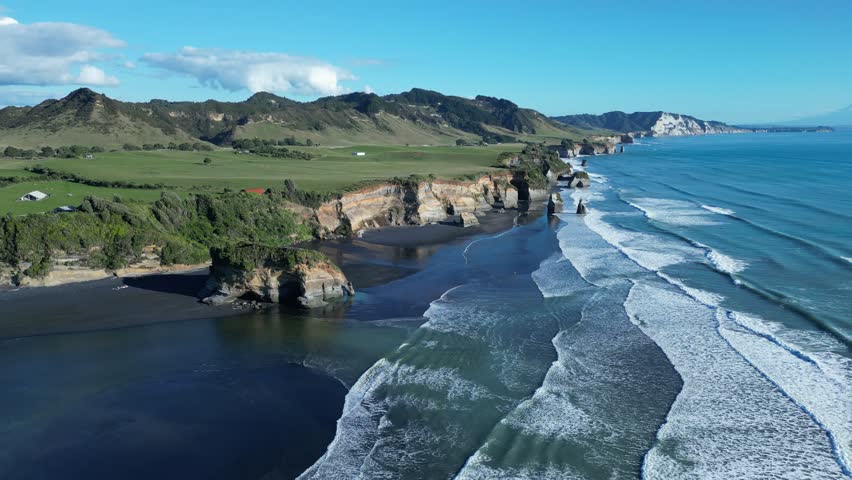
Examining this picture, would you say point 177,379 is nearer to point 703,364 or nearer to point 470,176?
point 703,364

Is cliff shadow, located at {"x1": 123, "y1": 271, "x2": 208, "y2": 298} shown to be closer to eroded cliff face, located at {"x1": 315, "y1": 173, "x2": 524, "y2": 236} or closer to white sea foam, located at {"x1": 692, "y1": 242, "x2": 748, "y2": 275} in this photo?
eroded cliff face, located at {"x1": 315, "y1": 173, "x2": 524, "y2": 236}

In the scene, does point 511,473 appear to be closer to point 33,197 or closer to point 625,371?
point 625,371

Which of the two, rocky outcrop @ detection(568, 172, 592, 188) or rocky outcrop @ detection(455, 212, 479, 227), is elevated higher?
rocky outcrop @ detection(568, 172, 592, 188)

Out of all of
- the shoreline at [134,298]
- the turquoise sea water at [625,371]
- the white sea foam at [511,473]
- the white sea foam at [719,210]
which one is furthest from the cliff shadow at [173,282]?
the white sea foam at [719,210]

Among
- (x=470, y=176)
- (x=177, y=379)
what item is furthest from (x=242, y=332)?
(x=470, y=176)

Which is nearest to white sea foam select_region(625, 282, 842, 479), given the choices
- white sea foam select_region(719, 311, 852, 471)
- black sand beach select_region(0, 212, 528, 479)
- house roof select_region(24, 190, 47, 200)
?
white sea foam select_region(719, 311, 852, 471)
